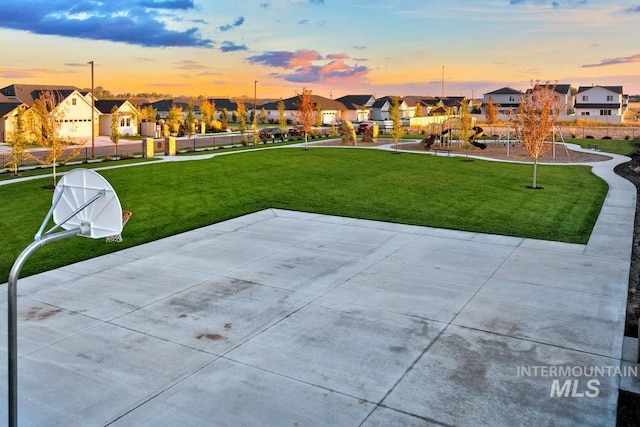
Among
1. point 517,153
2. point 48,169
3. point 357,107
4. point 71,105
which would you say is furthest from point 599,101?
point 48,169

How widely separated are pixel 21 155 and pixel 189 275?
21674 mm

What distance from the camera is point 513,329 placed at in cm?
892

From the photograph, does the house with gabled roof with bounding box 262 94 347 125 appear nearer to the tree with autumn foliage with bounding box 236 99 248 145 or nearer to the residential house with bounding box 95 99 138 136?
the tree with autumn foliage with bounding box 236 99 248 145

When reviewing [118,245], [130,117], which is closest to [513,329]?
[118,245]

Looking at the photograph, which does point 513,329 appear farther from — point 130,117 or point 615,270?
point 130,117

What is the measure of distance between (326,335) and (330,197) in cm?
1288

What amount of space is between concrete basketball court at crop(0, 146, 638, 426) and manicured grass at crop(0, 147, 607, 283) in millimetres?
1929

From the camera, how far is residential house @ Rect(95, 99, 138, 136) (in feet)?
205

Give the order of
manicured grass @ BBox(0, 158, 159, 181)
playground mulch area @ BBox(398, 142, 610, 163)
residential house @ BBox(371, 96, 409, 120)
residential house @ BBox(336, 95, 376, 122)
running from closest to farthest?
manicured grass @ BBox(0, 158, 159, 181), playground mulch area @ BBox(398, 142, 610, 163), residential house @ BBox(336, 95, 376, 122), residential house @ BBox(371, 96, 409, 120)

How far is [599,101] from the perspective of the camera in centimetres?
10481

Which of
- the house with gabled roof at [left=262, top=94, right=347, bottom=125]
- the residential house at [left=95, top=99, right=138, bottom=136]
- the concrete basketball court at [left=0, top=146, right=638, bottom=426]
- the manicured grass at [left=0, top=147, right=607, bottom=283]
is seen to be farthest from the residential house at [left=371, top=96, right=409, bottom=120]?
the concrete basketball court at [left=0, top=146, right=638, bottom=426]

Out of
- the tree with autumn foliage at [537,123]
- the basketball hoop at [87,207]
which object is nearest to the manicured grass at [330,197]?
the tree with autumn foliage at [537,123]

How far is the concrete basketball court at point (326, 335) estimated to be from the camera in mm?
6652

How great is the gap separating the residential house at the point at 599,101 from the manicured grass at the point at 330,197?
83.7 m
